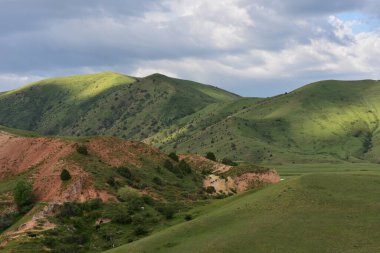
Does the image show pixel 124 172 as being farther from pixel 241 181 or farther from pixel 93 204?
pixel 241 181

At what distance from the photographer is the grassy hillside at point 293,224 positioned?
162 ft

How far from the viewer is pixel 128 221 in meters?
78.6

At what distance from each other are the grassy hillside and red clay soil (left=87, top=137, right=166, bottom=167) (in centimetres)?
4588

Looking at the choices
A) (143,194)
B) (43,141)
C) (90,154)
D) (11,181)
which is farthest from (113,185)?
(43,141)

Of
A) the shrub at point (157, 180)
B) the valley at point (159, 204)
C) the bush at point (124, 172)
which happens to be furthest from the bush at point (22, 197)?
the shrub at point (157, 180)

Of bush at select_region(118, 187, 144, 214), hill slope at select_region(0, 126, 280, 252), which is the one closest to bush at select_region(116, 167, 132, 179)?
hill slope at select_region(0, 126, 280, 252)

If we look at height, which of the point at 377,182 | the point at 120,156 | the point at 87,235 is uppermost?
the point at 120,156

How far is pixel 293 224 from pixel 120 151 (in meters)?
66.1

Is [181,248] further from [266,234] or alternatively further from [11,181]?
[11,181]

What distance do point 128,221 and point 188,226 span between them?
64.1 ft

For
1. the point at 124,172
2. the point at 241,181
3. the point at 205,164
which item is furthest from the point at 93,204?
the point at 205,164

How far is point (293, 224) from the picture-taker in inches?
2167

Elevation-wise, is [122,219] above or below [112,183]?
below

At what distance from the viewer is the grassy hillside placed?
4947 cm
